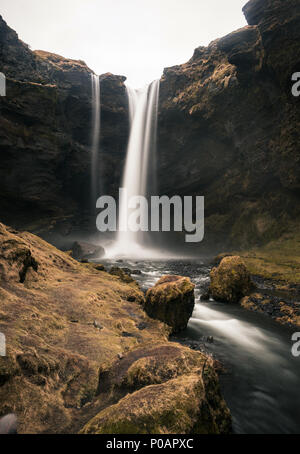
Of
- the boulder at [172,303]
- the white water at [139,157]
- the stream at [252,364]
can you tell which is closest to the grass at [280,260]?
the stream at [252,364]

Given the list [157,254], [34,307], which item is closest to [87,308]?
[34,307]

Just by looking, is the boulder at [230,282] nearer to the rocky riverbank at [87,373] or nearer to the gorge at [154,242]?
the gorge at [154,242]

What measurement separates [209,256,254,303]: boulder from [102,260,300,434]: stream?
2.85 feet

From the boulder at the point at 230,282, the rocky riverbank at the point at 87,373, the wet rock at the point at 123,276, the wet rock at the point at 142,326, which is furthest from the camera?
the wet rock at the point at 123,276

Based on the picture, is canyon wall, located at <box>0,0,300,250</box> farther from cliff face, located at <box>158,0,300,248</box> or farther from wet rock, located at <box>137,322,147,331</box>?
wet rock, located at <box>137,322,147,331</box>

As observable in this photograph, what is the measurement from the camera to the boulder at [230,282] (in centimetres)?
1531

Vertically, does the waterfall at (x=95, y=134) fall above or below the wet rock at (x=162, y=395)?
above

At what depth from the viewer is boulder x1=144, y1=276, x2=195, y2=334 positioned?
994cm

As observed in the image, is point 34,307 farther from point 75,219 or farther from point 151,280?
point 75,219

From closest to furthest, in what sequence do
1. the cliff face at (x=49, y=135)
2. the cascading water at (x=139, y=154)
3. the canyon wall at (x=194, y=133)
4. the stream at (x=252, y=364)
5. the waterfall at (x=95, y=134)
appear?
the stream at (x=252, y=364) < the canyon wall at (x=194, y=133) < the cliff face at (x=49, y=135) < the waterfall at (x=95, y=134) < the cascading water at (x=139, y=154)

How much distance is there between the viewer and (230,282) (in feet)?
50.9

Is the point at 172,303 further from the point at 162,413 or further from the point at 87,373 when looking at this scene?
the point at 162,413

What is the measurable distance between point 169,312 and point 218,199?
1461 inches

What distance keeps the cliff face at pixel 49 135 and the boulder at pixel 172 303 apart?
1536 inches
